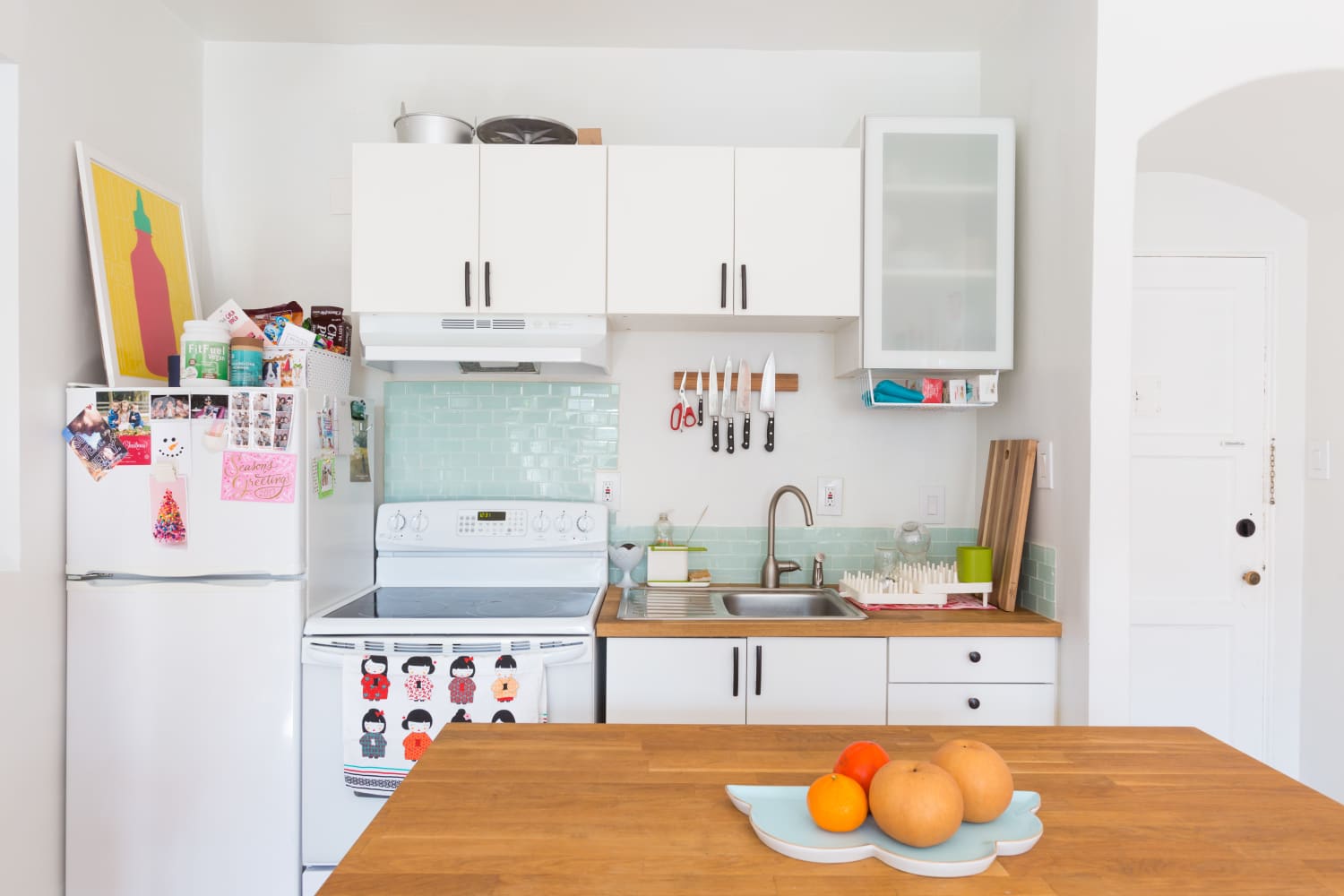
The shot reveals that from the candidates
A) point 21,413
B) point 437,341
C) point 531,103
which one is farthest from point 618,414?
point 21,413

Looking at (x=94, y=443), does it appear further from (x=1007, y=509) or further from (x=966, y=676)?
(x=1007, y=509)

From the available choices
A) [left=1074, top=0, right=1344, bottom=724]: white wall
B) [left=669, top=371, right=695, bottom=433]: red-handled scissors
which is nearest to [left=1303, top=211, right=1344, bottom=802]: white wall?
[left=1074, top=0, right=1344, bottom=724]: white wall

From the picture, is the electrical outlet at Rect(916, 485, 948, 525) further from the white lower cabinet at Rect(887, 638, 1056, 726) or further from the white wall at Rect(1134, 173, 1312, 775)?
the white wall at Rect(1134, 173, 1312, 775)

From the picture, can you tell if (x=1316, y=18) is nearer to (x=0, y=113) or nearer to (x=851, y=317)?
(x=851, y=317)

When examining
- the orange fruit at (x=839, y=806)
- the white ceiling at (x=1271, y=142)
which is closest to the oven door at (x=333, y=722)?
the orange fruit at (x=839, y=806)

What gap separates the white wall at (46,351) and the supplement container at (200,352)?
0.30 m

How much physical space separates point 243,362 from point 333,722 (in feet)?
3.41

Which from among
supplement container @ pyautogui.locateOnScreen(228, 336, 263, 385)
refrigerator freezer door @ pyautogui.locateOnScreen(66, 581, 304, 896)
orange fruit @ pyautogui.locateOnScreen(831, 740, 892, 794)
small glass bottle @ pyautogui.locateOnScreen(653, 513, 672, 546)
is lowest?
refrigerator freezer door @ pyautogui.locateOnScreen(66, 581, 304, 896)

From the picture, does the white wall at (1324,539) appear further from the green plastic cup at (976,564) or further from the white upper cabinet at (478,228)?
Result: the white upper cabinet at (478,228)

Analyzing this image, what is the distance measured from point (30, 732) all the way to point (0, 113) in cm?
156

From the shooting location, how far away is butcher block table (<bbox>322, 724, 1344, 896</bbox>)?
847 millimetres

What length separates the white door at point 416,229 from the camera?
2473 mm

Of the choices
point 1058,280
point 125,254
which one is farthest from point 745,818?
point 125,254

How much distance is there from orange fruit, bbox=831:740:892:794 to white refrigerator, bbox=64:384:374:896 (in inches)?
66.9
